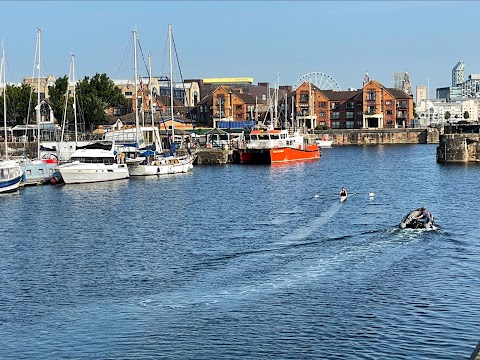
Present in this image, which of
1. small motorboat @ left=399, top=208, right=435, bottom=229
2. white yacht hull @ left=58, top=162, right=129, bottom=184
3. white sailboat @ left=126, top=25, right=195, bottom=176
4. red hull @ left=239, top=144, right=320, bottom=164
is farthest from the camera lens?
red hull @ left=239, top=144, right=320, bottom=164

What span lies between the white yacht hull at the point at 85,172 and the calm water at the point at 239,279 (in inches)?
587

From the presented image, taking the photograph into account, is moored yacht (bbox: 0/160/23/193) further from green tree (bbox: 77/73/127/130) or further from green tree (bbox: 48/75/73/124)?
green tree (bbox: 48/75/73/124)

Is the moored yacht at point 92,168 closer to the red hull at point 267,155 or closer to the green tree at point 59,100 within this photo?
the red hull at point 267,155

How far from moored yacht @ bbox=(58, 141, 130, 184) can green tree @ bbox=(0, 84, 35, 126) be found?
2512 inches

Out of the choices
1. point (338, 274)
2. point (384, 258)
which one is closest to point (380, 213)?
point (384, 258)

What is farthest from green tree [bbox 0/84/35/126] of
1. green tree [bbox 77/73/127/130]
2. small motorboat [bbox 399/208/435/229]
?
small motorboat [bbox 399/208/435/229]

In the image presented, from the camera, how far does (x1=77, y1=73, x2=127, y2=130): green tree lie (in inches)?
6161

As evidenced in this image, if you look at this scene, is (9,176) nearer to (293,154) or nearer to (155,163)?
(155,163)

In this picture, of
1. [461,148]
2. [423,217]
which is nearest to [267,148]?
[461,148]

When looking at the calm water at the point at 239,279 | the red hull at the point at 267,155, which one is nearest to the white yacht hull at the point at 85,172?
the calm water at the point at 239,279

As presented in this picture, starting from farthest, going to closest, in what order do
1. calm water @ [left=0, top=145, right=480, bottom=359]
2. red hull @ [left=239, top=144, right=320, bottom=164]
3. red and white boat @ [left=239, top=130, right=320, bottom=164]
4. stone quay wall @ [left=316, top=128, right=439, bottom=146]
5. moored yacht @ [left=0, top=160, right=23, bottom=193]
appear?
stone quay wall @ [left=316, top=128, right=439, bottom=146] < red and white boat @ [left=239, top=130, right=320, bottom=164] < red hull @ [left=239, top=144, right=320, bottom=164] < moored yacht @ [left=0, top=160, right=23, bottom=193] < calm water @ [left=0, top=145, right=480, bottom=359]

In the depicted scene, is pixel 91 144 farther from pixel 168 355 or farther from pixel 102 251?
pixel 168 355

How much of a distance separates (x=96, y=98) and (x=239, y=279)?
12397cm

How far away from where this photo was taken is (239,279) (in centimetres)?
3872
